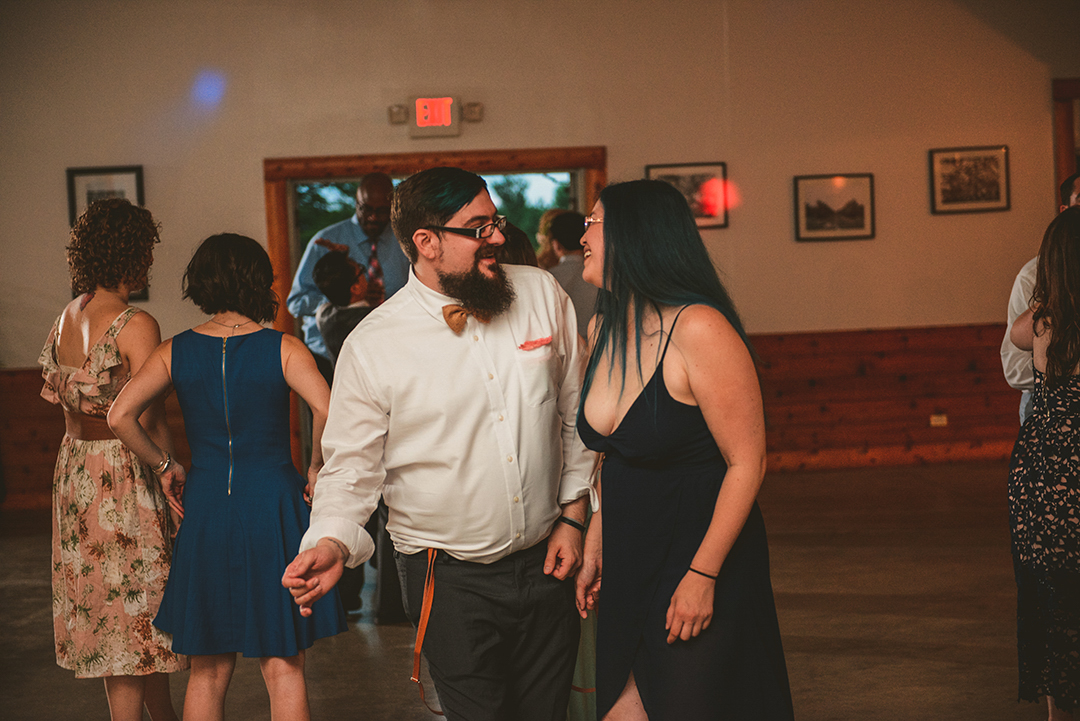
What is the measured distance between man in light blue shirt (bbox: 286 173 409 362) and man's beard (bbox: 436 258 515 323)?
7.60ft

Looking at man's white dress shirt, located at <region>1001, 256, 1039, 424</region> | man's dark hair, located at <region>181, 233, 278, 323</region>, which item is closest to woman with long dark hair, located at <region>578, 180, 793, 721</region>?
man's dark hair, located at <region>181, 233, 278, 323</region>

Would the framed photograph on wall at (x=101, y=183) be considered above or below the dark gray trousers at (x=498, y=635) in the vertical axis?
above

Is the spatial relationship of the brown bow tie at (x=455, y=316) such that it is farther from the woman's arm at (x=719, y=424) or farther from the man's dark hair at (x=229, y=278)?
the man's dark hair at (x=229, y=278)

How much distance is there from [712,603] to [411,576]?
2.03 ft

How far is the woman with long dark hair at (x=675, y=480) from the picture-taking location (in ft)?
5.28

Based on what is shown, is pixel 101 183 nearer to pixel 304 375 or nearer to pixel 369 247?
pixel 369 247

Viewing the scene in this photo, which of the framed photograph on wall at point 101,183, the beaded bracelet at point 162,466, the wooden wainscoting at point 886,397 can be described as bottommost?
the wooden wainscoting at point 886,397

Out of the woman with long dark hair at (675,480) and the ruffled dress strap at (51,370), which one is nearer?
the woman with long dark hair at (675,480)

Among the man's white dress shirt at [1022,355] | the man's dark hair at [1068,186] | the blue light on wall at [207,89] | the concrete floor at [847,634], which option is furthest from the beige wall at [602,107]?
the man's white dress shirt at [1022,355]

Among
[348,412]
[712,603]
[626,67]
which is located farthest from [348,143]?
[712,603]

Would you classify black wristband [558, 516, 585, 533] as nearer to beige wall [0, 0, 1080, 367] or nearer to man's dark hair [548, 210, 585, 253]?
man's dark hair [548, 210, 585, 253]

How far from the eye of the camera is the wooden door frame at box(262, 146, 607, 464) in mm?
6512

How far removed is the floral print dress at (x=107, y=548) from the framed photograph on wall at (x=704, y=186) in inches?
182

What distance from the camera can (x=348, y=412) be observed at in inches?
72.0
